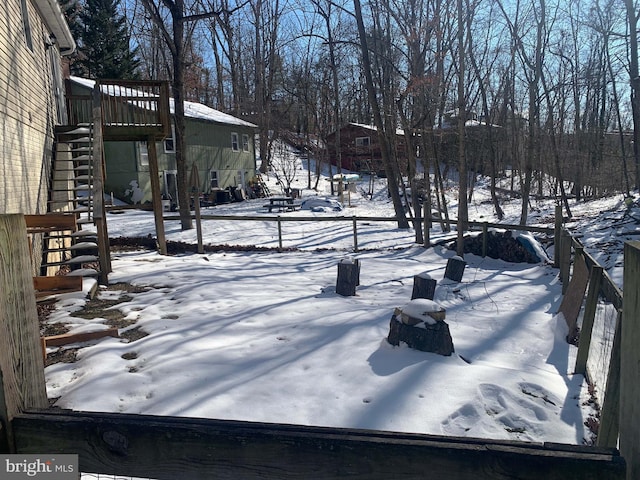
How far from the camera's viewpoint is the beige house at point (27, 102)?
6836 millimetres

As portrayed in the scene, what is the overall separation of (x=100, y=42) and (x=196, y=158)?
10419mm

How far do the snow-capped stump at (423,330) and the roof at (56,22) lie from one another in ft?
35.1

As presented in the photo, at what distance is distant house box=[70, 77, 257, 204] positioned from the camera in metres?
25.1

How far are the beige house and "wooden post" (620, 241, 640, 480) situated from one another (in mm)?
7008

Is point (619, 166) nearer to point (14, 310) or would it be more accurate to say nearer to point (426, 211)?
point (426, 211)

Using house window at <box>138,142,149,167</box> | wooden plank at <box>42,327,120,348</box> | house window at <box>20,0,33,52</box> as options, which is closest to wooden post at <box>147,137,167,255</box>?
house window at <box>20,0,33,52</box>

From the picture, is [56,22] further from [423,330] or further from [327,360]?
[423,330]

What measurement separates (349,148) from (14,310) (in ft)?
147

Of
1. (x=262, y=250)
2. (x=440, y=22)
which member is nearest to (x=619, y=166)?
(x=440, y=22)

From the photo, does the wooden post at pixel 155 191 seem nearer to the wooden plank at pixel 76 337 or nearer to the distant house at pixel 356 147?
the wooden plank at pixel 76 337

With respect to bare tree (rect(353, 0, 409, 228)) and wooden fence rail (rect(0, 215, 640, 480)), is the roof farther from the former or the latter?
wooden fence rail (rect(0, 215, 640, 480))

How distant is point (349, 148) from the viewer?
149 feet

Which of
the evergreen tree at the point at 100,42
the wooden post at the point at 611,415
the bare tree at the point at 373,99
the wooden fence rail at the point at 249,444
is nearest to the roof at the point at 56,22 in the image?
the bare tree at the point at 373,99

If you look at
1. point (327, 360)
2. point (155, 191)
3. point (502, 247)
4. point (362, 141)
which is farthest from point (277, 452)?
point (362, 141)
